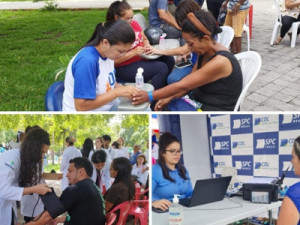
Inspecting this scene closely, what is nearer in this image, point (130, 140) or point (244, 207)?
point (130, 140)

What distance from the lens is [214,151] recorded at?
3.49m

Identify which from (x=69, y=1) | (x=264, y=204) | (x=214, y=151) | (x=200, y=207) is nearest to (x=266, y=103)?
(x=214, y=151)

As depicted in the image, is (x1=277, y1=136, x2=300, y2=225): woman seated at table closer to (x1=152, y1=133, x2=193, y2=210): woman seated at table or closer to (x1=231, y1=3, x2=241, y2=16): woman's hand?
(x1=152, y1=133, x2=193, y2=210): woman seated at table

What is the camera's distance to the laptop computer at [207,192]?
2.68 m

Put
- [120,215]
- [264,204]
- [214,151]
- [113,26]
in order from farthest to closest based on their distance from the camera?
1. [214,151]
2. [264,204]
3. [113,26]
4. [120,215]

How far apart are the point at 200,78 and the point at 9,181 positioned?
1456mm

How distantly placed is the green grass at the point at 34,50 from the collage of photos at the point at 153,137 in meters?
0.06

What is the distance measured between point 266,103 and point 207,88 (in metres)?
1.97

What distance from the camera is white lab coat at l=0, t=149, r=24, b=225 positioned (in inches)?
70.7

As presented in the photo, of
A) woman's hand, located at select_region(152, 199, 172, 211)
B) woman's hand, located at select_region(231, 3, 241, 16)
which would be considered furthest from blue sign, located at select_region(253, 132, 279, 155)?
woman's hand, located at select_region(231, 3, 241, 16)

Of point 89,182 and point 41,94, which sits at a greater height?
point 41,94

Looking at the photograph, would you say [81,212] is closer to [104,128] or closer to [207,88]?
[104,128]

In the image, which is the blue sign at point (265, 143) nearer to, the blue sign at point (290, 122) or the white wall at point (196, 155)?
the white wall at point (196, 155)

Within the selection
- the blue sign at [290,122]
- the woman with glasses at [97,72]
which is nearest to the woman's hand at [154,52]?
the woman with glasses at [97,72]
